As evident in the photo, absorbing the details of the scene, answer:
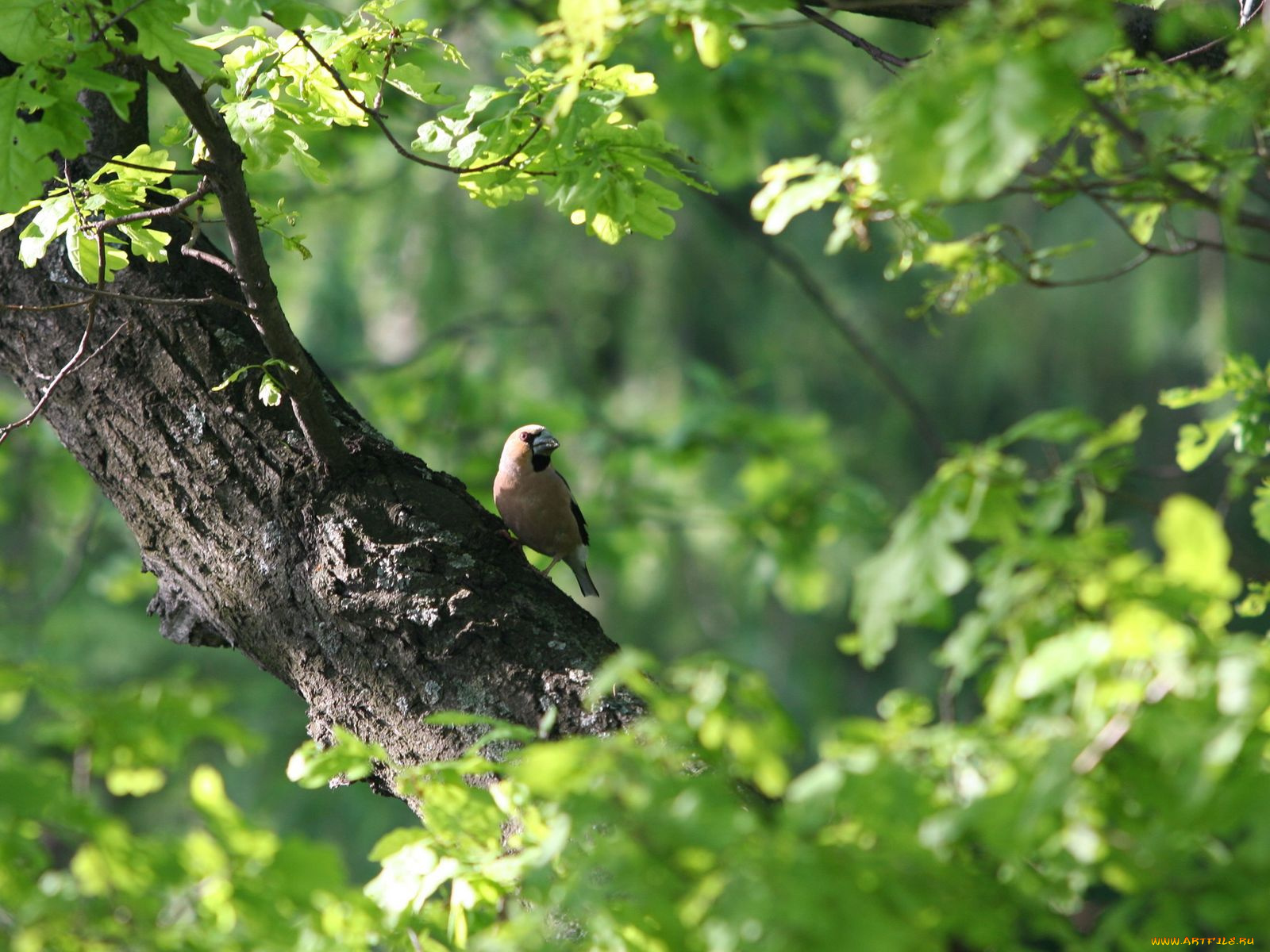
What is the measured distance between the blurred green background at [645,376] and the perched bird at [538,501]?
2.89 meters

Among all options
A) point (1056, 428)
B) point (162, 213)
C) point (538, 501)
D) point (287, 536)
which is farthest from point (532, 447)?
point (1056, 428)

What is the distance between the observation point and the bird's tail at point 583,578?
6.15 m

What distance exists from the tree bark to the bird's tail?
295 centimetres

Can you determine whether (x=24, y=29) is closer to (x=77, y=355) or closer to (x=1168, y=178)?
(x=77, y=355)

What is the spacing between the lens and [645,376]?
41.5 ft

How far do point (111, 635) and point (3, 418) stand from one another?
419 cm

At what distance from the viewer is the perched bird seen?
5.46 metres

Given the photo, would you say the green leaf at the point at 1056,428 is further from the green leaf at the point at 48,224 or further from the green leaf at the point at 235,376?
the green leaf at the point at 48,224

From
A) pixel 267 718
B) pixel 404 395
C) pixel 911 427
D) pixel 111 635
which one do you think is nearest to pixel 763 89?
pixel 404 395

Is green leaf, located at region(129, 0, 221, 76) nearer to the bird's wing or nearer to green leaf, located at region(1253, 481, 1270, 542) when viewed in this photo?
green leaf, located at region(1253, 481, 1270, 542)

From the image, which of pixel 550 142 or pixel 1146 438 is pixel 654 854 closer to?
pixel 550 142

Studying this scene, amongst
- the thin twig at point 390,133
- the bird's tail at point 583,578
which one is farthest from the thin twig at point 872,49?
the bird's tail at point 583,578

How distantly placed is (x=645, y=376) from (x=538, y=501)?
7.32m

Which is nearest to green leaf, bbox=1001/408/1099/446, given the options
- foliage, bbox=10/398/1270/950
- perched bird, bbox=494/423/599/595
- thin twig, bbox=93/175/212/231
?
foliage, bbox=10/398/1270/950
